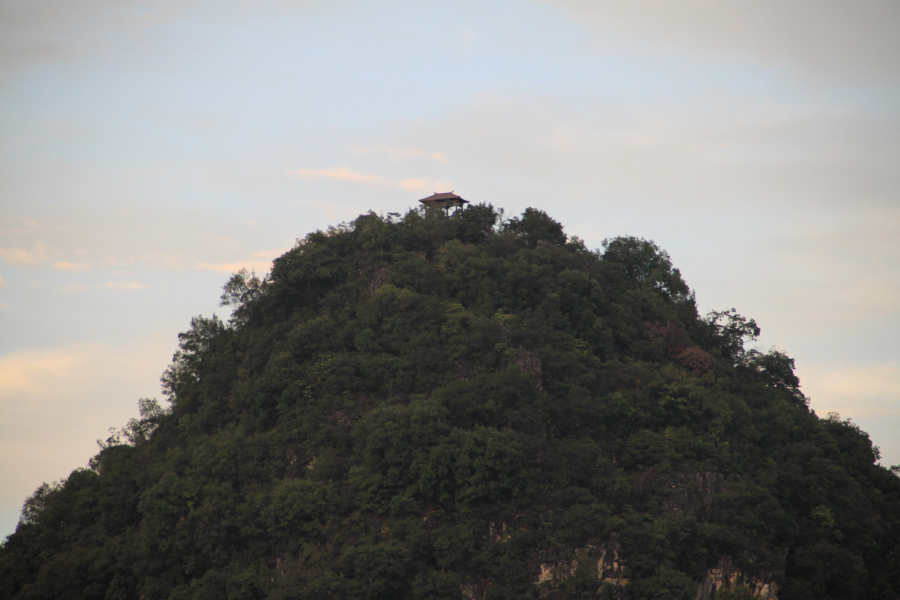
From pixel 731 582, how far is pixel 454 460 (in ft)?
38.8

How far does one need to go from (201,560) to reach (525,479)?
12.9 metres

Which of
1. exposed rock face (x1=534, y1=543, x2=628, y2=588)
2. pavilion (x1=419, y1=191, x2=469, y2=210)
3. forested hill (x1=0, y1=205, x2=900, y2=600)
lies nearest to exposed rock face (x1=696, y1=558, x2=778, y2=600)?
forested hill (x1=0, y1=205, x2=900, y2=600)

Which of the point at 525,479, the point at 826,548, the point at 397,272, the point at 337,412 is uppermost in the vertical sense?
the point at 397,272

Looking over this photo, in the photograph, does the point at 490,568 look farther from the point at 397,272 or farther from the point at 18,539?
the point at 18,539

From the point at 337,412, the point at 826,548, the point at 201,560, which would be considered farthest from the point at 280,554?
the point at 826,548

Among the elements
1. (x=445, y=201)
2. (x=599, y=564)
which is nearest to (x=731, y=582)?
(x=599, y=564)

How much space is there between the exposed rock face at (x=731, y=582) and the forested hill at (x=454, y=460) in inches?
2.9

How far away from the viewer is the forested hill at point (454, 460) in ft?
113

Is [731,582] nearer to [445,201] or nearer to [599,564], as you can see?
[599,564]

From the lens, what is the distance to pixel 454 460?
3512 cm

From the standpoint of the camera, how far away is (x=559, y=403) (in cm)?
3931

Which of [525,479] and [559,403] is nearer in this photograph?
[525,479]

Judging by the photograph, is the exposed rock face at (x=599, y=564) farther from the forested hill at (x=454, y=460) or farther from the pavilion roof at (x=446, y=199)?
the pavilion roof at (x=446, y=199)

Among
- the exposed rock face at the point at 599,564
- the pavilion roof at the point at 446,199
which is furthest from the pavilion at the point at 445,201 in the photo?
the exposed rock face at the point at 599,564
